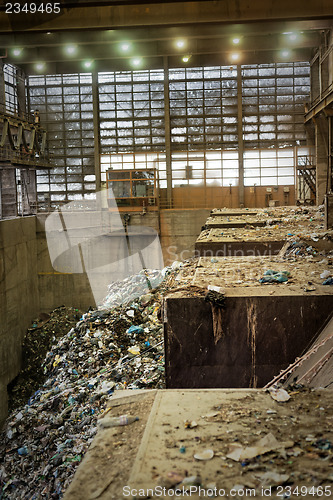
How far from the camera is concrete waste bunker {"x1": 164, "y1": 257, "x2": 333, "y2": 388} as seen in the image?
4129mm

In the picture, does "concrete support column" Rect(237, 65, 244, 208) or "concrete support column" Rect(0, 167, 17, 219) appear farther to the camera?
"concrete support column" Rect(237, 65, 244, 208)

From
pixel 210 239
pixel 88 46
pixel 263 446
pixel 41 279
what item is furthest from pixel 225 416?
pixel 88 46

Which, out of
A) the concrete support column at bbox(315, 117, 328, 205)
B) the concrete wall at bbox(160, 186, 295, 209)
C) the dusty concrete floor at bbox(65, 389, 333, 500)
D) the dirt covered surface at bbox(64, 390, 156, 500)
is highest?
the concrete support column at bbox(315, 117, 328, 205)

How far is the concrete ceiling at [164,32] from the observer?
→ 10078mm

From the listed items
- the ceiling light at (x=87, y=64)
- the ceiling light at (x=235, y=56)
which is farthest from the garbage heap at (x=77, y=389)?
the ceiling light at (x=235, y=56)

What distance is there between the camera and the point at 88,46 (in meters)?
19.1

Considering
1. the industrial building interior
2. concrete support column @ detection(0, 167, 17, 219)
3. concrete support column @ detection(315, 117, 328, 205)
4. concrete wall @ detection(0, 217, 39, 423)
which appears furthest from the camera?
concrete support column @ detection(315, 117, 328, 205)

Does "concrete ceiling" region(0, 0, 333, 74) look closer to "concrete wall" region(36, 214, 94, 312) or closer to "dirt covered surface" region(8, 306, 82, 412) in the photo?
"concrete wall" region(36, 214, 94, 312)

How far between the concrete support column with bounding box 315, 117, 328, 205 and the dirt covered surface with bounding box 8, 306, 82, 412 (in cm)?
1105

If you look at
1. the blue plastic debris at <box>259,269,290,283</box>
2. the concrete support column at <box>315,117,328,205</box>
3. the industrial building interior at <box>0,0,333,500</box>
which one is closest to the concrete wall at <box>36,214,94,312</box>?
the industrial building interior at <box>0,0,333,500</box>

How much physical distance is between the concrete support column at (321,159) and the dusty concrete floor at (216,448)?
58.4 feet

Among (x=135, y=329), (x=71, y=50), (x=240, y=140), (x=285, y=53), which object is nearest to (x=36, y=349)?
(x=135, y=329)

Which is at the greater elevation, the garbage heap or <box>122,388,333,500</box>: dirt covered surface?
<box>122,388,333,500</box>: dirt covered surface

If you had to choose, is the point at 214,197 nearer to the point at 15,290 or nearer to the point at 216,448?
the point at 15,290
